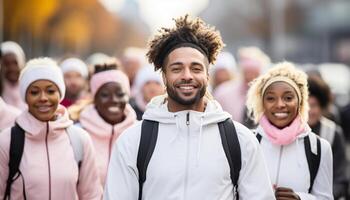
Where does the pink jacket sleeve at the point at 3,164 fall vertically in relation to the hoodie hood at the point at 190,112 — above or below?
below

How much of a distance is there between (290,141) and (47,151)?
1.82 m

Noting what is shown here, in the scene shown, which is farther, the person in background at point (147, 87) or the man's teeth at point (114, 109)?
the person in background at point (147, 87)

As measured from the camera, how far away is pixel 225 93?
13.3 m

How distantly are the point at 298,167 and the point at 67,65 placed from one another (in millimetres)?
5414

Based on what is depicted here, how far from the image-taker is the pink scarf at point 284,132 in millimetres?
7262

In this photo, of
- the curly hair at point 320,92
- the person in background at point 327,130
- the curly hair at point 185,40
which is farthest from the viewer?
the curly hair at point 320,92

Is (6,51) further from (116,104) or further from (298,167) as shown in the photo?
(298,167)

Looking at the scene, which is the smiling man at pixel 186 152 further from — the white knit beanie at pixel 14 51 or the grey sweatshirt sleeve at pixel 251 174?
the white knit beanie at pixel 14 51

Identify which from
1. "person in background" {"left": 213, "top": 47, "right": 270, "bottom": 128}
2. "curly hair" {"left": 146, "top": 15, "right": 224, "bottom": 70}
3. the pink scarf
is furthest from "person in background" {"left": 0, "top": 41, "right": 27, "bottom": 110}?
"curly hair" {"left": 146, "top": 15, "right": 224, "bottom": 70}

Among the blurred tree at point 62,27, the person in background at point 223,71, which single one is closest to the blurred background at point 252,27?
the blurred tree at point 62,27

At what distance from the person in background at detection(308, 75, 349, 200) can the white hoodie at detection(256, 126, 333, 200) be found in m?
1.22

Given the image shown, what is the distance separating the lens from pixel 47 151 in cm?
743

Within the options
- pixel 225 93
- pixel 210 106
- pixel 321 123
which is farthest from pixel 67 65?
pixel 210 106

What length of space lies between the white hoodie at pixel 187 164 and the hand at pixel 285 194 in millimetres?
752
